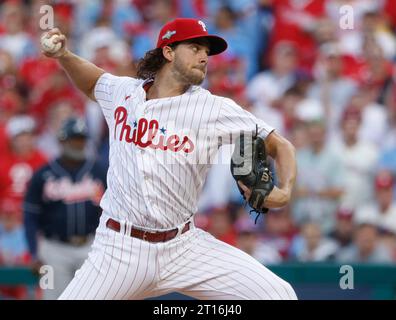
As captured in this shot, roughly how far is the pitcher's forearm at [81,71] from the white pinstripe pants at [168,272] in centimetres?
90

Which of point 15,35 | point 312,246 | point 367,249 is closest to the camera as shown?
point 367,249

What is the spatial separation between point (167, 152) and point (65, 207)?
9.04 feet

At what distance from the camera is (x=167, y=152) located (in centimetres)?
532

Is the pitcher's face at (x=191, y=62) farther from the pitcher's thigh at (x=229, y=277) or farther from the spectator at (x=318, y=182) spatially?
the spectator at (x=318, y=182)

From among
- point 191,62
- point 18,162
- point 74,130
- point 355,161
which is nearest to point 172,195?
point 191,62

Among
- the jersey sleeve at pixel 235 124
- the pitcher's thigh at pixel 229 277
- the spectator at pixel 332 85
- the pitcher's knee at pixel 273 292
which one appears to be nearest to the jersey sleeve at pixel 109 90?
the jersey sleeve at pixel 235 124

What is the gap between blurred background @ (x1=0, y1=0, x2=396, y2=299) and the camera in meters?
8.38

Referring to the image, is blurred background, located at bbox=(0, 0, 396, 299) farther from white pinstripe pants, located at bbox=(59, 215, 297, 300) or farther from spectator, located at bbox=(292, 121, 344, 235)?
white pinstripe pants, located at bbox=(59, 215, 297, 300)

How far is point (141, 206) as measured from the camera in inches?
208

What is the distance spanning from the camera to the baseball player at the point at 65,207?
7.85 metres

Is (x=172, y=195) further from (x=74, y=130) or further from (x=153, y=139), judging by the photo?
(x=74, y=130)

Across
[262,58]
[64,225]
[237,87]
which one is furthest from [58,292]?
[262,58]

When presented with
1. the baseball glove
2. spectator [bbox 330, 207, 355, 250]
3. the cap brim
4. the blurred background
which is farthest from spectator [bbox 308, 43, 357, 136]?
the baseball glove

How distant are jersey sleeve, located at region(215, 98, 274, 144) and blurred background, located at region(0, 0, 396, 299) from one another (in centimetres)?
240
